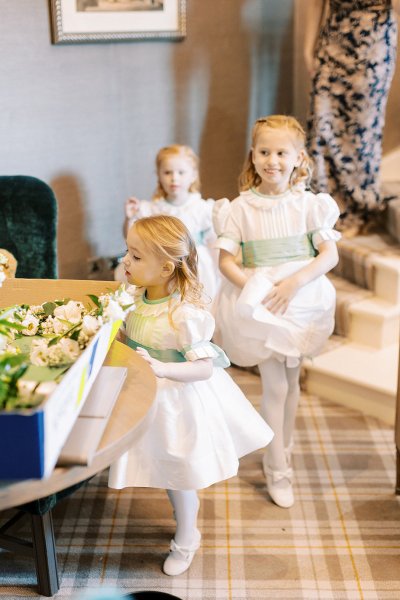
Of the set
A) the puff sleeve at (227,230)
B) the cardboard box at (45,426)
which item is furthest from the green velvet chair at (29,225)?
the cardboard box at (45,426)

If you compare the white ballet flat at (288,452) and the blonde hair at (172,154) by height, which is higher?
the blonde hair at (172,154)

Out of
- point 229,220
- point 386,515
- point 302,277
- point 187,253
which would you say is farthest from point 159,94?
point 386,515

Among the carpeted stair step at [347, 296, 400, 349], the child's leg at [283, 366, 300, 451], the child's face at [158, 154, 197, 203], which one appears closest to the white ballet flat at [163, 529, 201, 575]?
the child's leg at [283, 366, 300, 451]

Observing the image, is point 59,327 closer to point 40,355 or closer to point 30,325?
point 30,325

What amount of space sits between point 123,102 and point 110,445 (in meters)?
2.55

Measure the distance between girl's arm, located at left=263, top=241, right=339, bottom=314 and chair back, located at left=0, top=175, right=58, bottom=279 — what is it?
0.82 meters

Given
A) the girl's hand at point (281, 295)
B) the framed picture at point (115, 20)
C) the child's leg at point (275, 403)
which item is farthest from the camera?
the framed picture at point (115, 20)

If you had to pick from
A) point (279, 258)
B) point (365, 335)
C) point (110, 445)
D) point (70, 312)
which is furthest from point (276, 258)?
point (110, 445)

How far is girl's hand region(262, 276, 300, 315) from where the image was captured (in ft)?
7.68

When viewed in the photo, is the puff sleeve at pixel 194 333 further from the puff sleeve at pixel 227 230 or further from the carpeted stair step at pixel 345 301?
the carpeted stair step at pixel 345 301

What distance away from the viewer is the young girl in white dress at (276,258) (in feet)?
7.73

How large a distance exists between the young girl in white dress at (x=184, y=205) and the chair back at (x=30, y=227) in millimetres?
642

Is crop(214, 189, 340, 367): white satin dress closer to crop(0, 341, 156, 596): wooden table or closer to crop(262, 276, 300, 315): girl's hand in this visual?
crop(262, 276, 300, 315): girl's hand

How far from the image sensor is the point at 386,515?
2.52 m
